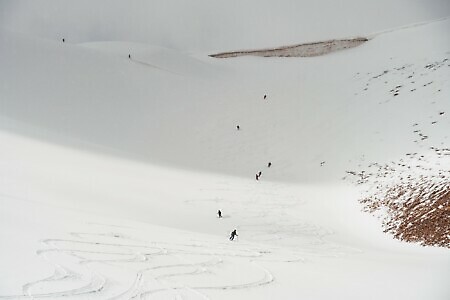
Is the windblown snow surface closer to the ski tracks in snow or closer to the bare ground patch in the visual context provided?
the ski tracks in snow

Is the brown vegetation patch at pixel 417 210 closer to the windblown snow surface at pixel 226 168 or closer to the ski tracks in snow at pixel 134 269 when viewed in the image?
the windblown snow surface at pixel 226 168

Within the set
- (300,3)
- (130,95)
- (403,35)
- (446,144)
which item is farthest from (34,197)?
(300,3)

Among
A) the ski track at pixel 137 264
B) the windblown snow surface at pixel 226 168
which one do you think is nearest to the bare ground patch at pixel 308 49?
the windblown snow surface at pixel 226 168

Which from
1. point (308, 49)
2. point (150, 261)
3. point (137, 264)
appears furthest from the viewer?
point (308, 49)

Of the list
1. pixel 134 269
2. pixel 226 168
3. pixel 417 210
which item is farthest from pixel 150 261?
pixel 226 168

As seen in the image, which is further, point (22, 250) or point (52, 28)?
point (52, 28)

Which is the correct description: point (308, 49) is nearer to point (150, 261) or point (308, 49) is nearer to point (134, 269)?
point (150, 261)

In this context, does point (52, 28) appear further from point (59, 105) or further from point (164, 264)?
point (164, 264)
